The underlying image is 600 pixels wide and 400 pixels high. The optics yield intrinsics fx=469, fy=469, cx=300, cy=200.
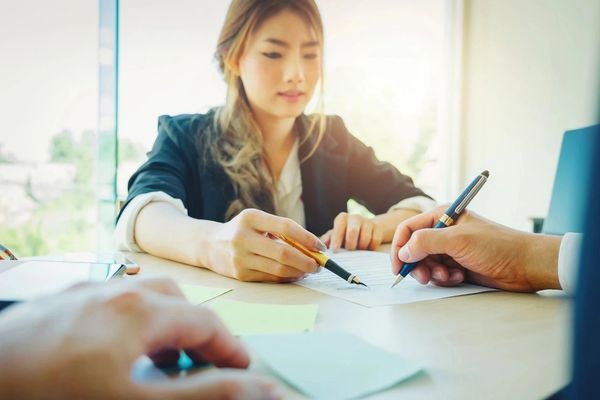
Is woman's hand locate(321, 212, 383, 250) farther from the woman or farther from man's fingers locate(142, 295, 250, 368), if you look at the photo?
man's fingers locate(142, 295, 250, 368)

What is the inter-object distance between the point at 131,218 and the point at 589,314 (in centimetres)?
80

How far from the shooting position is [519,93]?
2271 millimetres

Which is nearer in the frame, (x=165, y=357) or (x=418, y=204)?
(x=165, y=357)

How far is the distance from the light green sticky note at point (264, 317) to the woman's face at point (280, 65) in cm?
100

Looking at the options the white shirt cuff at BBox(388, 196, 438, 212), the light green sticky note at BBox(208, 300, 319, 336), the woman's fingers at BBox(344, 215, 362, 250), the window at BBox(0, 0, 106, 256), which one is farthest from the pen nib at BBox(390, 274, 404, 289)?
the window at BBox(0, 0, 106, 256)

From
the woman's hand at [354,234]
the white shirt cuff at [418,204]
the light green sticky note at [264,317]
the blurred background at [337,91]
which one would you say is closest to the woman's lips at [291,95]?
the blurred background at [337,91]

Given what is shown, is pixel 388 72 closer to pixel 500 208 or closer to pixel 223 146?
pixel 500 208

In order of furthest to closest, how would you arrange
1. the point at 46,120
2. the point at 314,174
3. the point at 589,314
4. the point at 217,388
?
the point at 46,120 → the point at 314,174 → the point at 217,388 → the point at 589,314

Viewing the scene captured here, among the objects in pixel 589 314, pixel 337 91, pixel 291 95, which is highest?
pixel 337 91

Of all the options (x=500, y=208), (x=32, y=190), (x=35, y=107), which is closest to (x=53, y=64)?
(x=35, y=107)

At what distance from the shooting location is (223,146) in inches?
51.8

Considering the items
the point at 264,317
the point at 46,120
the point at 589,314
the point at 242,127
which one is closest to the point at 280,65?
the point at 242,127

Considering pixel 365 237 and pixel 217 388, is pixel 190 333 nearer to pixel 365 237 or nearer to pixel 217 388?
pixel 217 388

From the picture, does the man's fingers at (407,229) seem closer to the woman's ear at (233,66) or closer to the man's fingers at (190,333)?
the man's fingers at (190,333)
